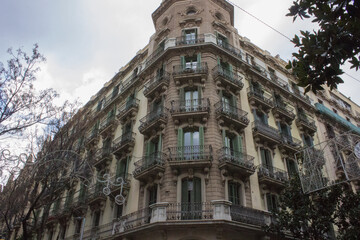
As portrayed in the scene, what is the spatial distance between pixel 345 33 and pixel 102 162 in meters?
19.4

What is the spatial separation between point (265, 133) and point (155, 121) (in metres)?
7.54

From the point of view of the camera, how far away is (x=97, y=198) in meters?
19.4

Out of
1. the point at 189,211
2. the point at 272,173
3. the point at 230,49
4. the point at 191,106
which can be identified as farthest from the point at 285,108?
the point at 189,211

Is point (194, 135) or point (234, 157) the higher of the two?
point (194, 135)

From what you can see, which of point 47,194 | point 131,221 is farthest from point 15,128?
point 131,221

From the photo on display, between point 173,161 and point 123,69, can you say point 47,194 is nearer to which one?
point 173,161

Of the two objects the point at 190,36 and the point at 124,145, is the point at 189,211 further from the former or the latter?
the point at 190,36

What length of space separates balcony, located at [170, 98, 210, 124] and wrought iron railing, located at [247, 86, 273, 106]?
4.72m

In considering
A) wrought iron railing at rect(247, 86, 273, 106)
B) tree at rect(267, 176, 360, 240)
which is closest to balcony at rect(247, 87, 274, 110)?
wrought iron railing at rect(247, 86, 273, 106)

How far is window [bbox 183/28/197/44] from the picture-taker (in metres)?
21.2

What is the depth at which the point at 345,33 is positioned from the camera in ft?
20.7

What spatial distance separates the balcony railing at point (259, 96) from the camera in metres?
20.8

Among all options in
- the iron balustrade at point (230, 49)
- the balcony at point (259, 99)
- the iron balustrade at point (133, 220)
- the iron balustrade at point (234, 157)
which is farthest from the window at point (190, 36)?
the iron balustrade at point (133, 220)

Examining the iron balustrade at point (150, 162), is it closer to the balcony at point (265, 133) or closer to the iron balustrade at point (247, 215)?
the iron balustrade at point (247, 215)
